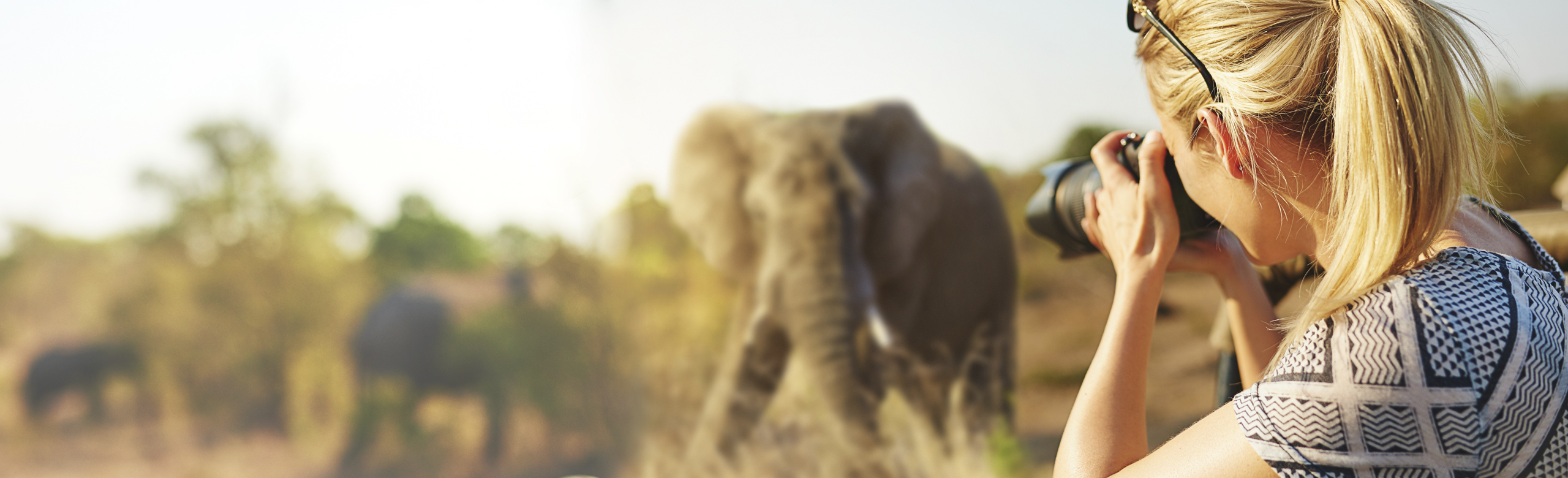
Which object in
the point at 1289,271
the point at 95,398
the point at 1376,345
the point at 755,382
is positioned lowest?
the point at 755,382

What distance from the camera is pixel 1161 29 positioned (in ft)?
1.79

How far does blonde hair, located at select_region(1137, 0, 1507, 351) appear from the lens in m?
0.45

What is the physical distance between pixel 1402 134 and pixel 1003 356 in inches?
130

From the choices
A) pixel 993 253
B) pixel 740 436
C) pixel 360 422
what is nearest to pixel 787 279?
pixel 740 436

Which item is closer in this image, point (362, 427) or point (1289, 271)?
→ point (1289, 271)

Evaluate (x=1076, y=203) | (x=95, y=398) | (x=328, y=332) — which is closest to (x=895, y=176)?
(x=1076, y=203)

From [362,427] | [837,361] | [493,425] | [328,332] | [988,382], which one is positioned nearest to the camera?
[837,361]

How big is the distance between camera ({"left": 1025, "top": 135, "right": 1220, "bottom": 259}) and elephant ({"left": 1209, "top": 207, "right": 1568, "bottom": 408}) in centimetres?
17

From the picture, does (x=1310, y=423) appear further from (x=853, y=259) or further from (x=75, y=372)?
(x=75, y=372)

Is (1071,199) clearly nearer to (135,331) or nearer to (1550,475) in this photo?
(1550,475)

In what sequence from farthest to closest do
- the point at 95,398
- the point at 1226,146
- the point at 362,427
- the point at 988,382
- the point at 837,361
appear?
the point at 95,398 < the point at 362,427 < the point at 988,382 < the point at 837,361 < the point at 1226,146

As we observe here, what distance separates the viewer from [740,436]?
3242 mm

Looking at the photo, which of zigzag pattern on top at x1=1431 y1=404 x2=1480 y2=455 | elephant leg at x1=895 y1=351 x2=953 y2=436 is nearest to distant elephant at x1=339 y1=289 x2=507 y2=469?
elephant leg at x1=895 y1=351 x2=953 y2=436

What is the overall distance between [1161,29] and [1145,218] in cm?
13
